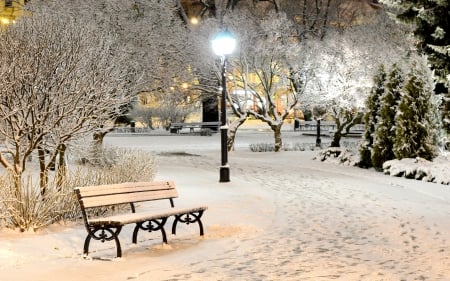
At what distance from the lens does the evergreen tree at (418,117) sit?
19.7m

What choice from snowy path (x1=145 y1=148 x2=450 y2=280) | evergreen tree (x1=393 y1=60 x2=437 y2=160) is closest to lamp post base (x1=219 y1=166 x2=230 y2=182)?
snowy path (x1=145 y1=148 x2=450 y2=280)

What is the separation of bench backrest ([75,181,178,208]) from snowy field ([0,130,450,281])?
64cm

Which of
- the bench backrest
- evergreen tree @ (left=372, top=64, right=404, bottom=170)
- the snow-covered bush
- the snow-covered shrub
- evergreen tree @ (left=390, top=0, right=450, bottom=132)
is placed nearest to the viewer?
the bench backrest

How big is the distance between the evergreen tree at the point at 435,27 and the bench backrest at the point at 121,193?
419 inches

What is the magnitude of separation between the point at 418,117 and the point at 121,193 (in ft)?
43.9

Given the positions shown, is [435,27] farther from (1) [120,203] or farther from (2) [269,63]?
(1) [120,203]

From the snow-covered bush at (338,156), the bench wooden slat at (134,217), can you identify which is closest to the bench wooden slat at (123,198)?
the bench wooden slat at (134,217)


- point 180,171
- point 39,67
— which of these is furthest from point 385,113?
point 39,67

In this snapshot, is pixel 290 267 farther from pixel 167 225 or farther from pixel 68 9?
pixel 68 9

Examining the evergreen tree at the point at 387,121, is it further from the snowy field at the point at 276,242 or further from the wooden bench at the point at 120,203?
the wooden bench at the point at 120,203

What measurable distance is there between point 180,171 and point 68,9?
29.8 feet

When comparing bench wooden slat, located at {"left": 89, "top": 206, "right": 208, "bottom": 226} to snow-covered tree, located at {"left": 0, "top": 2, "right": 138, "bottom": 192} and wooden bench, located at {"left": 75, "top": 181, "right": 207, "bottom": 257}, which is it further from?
snow-covered tree, located at {"left": 0, "top": 2, "right": 138, "bottom": 192}

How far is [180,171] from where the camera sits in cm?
2050

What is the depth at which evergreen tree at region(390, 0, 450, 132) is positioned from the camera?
17772 mm
